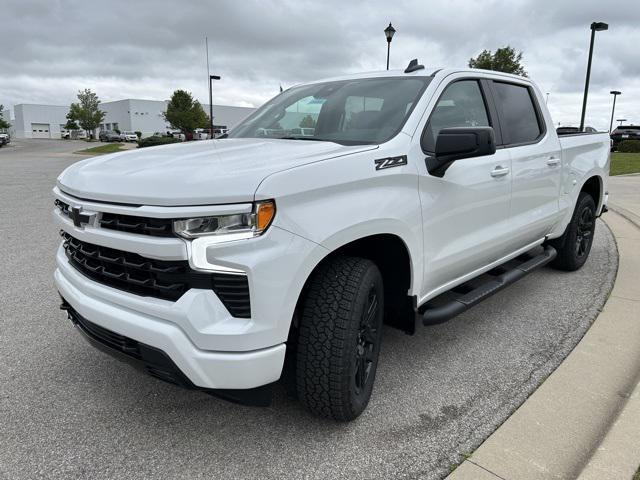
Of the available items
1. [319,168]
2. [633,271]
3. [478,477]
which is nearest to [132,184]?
[319,168]

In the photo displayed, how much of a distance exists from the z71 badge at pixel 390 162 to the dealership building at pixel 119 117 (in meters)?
79.2

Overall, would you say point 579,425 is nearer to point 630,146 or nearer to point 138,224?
point 138,224

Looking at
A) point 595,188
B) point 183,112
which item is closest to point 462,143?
point 595,188

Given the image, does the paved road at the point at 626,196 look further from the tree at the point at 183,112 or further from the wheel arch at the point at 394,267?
the tree at the point at 183,112

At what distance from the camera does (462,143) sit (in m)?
2.62

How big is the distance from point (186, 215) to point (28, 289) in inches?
134

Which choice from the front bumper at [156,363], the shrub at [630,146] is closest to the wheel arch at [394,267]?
the front bumper at [156,363]

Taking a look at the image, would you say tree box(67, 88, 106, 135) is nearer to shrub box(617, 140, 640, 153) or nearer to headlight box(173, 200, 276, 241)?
shrub box(617, 140, 640, 153)

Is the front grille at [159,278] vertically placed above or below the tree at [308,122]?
below

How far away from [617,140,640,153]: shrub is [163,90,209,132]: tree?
45034 millimetres

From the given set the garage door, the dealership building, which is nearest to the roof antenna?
the dealership building

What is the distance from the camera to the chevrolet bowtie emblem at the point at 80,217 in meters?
2.27

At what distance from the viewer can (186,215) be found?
195 centimetres

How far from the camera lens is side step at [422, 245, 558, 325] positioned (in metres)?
2.99
